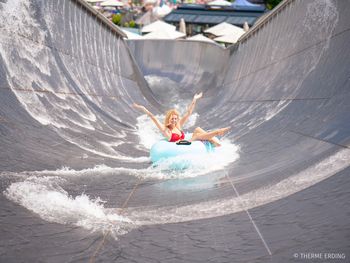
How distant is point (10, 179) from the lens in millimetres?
5203

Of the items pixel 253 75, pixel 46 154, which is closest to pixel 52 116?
pixel 46 154

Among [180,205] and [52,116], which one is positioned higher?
[52,116]

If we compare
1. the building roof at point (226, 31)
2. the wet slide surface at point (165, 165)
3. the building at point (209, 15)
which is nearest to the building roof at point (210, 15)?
the building at point (209, 15)

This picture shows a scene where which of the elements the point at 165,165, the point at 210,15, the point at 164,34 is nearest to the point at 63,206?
the point at 165,165

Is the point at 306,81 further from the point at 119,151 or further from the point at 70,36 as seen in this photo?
the point at 70,36

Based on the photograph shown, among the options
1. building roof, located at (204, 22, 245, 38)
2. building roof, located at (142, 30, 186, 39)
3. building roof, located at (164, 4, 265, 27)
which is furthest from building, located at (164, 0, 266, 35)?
building roof, located at (142, 30, 186, 39)

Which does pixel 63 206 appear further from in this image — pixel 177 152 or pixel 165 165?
pixel 177 152

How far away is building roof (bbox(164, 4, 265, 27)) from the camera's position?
36.7 meters

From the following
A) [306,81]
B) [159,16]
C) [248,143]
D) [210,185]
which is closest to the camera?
[210,185]

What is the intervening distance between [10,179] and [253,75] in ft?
28.3

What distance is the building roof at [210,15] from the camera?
3666 cm

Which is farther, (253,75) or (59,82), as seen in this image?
(253,75)

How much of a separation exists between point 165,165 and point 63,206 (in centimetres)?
203

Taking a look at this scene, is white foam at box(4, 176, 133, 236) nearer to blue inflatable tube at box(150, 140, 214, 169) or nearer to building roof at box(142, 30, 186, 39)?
blue inflatable tube at box(150, 140, 214, 169)
